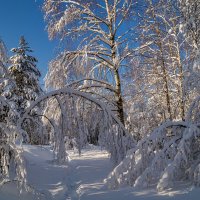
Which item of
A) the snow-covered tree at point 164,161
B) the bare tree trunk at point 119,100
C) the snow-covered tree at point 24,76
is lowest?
the snow-covered tree at point 164,161

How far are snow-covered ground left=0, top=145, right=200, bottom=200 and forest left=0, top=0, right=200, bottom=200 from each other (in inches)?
4.1

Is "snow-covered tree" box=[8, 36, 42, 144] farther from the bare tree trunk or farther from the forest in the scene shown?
the bare tree trunk

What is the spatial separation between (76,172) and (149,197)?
16.2 feet

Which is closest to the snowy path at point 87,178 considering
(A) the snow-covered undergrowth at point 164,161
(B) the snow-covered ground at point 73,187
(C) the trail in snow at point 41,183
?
(B) the snow-covered ground at point 73,187

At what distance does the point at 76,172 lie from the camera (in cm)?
1049

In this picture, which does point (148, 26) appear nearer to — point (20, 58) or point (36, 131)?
point (36, 131)

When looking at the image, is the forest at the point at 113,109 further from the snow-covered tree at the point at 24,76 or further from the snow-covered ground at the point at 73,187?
the snow-covered tree at the point at 24,76

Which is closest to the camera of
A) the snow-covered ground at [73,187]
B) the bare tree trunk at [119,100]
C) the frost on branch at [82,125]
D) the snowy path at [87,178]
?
the snow-covered ground at [73,187]

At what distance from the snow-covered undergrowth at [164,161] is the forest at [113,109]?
2cm

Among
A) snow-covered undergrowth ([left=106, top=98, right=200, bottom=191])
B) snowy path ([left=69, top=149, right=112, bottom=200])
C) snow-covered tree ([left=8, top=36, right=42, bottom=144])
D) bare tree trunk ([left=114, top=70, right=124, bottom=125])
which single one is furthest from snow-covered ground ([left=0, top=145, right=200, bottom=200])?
snow-covered tree ([left=8, top=36, right=42, bottom=144])

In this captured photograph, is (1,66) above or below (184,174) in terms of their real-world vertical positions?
above

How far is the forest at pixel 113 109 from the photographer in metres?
6.17

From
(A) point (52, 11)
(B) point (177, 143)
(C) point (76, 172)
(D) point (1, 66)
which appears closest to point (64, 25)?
(A) point (52, 11)

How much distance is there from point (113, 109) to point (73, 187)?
258cm
